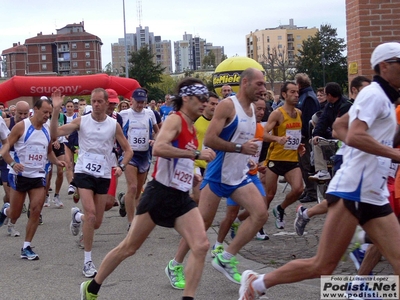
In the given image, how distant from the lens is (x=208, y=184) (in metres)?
7.15

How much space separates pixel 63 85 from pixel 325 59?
1359 inches

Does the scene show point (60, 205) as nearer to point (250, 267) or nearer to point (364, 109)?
point (250, 267)

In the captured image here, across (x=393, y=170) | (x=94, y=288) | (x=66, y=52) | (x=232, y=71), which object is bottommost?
(x=94, y=288)

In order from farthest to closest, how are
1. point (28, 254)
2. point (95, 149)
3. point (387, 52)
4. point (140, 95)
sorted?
1. point (140, 95)
2. point (28, 254)
3. point (95, 149)
4. point (387, 52)

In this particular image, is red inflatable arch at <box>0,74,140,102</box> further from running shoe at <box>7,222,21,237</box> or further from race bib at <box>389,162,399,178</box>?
race bib at <box>389,162,399,178</box>

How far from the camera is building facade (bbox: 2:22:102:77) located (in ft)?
516

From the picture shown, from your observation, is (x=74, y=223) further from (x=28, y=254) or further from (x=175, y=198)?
(x=175, y=198)

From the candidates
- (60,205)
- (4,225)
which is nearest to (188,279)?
(4,225)

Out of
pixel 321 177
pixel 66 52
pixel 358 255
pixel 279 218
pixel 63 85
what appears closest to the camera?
pixel 358 255

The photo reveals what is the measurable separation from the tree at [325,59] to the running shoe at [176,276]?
49130 mm

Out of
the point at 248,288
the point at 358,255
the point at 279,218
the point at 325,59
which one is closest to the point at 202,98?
the point at 248,288

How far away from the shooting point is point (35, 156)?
9164 millimetres

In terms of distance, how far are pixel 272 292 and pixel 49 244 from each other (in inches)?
170

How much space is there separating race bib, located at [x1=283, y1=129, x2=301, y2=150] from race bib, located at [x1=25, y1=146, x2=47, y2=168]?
3.38m
